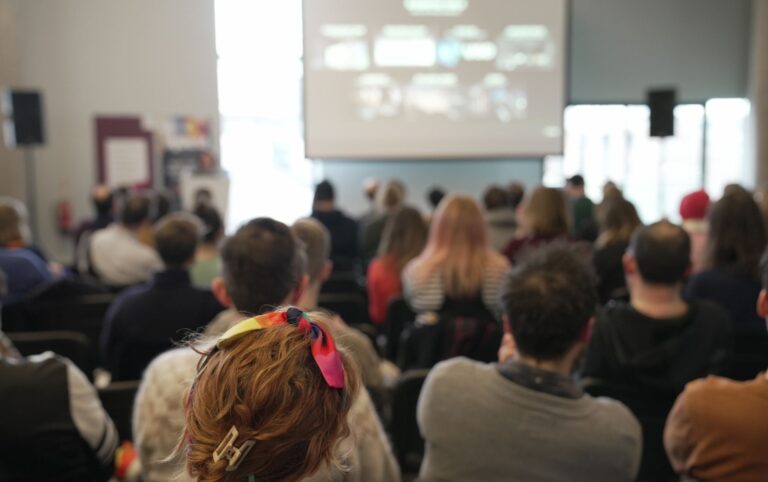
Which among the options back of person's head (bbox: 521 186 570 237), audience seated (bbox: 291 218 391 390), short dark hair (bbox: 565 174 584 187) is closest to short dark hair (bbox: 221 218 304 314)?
audience seated (bbox: 291 218 391 390)

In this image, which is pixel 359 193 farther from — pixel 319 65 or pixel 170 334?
pixel 170 334

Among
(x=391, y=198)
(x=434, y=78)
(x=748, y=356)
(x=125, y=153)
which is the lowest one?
(x=748, y=356)

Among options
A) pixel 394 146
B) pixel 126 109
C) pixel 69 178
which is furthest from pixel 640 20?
pixel 69 178

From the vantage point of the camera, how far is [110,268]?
178 inches

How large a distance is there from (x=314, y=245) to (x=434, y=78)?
5.80m

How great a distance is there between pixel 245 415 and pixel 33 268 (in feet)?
10.9

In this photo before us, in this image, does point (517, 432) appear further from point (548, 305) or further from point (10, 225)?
point (10, 225)

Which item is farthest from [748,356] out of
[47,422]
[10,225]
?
[10,225]

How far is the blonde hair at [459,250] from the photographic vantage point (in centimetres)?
323

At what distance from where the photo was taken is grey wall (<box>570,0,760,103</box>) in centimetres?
973

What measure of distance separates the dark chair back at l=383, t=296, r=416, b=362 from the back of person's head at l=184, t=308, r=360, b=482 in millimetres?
2549

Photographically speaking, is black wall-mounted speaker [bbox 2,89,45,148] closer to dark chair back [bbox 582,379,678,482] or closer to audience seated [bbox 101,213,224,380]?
audience seated [bbox 101,213,224,380]

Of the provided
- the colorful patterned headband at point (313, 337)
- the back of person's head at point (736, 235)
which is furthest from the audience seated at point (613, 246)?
the colorful patterned headband at point (313, 337)

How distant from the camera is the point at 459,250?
3326 millimetres
